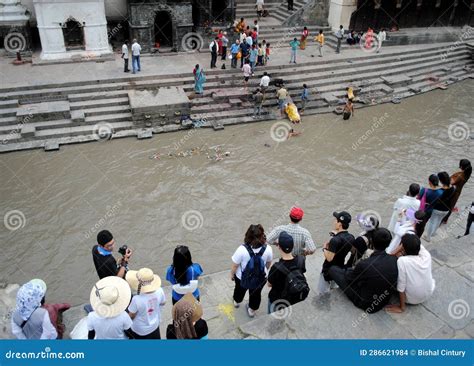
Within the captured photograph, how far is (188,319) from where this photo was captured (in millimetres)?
3984

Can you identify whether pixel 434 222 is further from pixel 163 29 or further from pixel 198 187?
pixel 163 29

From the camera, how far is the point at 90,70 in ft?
50.1

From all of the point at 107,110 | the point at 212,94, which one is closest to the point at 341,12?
the point at 212,94

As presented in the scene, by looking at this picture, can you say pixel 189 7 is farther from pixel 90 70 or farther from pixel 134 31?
pixel 90 70

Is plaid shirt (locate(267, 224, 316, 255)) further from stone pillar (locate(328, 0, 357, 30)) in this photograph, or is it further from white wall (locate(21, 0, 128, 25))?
stone pillar (locate(328, 0, 357, 30))

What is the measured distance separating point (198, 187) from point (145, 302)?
5.99m

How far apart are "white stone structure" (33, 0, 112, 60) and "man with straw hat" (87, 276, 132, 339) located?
14597 millimetres

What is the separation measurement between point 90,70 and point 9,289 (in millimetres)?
10175

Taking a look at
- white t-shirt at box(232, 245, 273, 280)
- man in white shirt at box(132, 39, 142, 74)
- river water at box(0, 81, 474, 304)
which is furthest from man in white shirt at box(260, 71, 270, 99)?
white t-shirt at box(232, 245, 273, 280)

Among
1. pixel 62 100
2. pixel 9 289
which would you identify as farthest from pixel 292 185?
pixel 62 100

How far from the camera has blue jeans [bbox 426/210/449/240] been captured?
771cm

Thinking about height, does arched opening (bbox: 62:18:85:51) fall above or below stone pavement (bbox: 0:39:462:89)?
above

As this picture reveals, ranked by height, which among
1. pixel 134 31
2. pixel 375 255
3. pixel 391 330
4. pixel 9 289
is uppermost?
pixel 134 31

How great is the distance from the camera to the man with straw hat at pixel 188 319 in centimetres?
395
